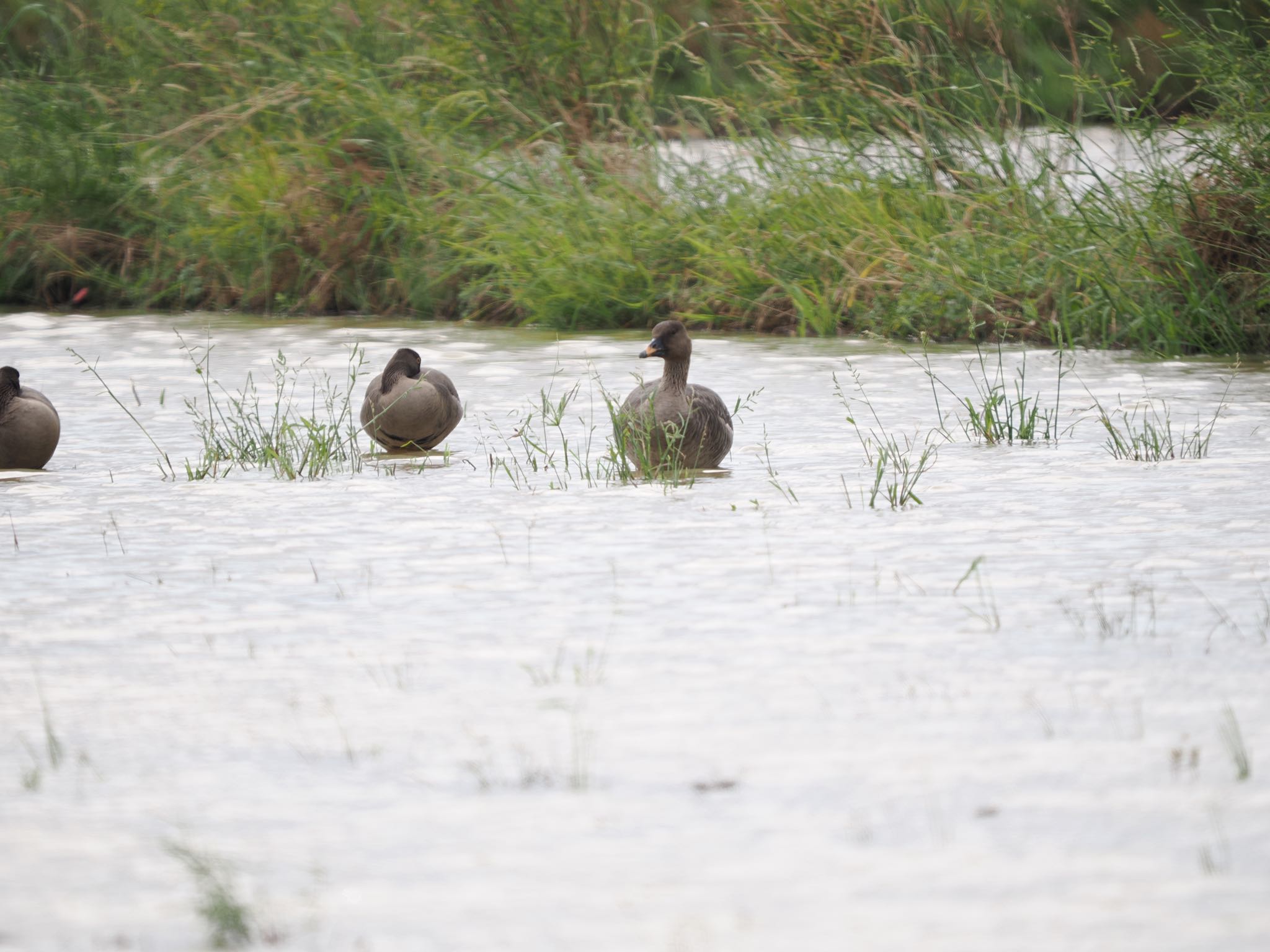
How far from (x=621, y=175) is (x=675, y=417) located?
25.2 feet

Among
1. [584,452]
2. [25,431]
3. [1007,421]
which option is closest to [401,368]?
[584,452]

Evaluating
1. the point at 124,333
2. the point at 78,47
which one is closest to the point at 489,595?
the point at 124,333

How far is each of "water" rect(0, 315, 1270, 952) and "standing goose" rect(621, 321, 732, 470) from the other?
30cm

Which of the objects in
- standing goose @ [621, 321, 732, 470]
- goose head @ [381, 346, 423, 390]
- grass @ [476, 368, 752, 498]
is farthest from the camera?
goose head @ [381, 346, 423, 390]

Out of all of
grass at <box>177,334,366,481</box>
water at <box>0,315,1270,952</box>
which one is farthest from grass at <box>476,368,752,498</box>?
grass at <box>177,334,366,481</box>

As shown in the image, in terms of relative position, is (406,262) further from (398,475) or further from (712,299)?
(398,475)

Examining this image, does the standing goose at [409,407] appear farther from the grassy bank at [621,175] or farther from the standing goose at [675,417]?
the grassy bank at [621,175]

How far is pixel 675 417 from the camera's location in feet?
24.8

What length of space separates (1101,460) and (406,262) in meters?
8.64

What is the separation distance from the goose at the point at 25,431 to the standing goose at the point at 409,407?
1.43 meters

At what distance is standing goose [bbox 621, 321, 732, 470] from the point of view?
7449mm

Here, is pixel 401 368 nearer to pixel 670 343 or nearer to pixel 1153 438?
pixel 670 343

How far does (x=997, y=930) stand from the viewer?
2.89 meters

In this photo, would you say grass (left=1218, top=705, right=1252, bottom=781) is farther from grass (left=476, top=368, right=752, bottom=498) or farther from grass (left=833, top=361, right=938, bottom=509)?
grass (left=476, top=368, right=752, bottom=498)
